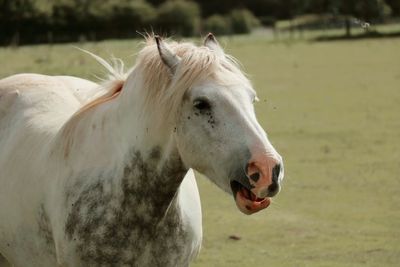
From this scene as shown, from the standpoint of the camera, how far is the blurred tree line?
51.9 metres

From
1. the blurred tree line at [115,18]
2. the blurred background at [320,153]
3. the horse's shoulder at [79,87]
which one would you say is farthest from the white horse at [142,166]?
the blurred tree line at [115,18]

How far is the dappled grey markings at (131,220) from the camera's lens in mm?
4695

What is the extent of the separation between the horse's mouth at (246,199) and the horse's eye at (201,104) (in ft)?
A: 1.29

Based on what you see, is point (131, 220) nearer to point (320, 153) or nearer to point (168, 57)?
point (168, 57)

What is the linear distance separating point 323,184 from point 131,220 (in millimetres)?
7408

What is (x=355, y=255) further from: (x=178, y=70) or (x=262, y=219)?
(x=178, y=70)

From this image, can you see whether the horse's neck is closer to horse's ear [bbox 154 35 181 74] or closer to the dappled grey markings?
the dappled grey markings

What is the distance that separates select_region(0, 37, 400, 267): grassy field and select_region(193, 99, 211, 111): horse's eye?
109 centimetres

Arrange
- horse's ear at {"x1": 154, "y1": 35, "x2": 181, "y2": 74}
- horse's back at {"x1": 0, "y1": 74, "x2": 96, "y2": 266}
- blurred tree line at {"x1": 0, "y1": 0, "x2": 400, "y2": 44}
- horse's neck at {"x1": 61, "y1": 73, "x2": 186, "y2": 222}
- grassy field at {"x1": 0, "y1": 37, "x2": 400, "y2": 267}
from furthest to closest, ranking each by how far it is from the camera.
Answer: blurred tree line at {"x1": 0, "y1": 0, "x2": 400, "y2": 44}
grassy field at {"x1": 0, "y1": 37, "x2": 400, "y2": 267}
horse's back at {"x1": 0, "y1": 74, "x2": 96, "y2": 266}
horse's neck at {"x1": 61, "y1": 73, "x2": 186, "y2": 222}
horse's ear at {"x1": 154, "y1": 35, "x2": 181, "y2": 74}

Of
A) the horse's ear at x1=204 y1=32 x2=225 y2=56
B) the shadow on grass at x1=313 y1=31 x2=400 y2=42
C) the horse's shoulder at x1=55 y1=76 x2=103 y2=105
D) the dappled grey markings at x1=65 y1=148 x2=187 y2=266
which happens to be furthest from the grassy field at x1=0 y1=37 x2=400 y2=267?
the shadow on grass at x1=313 y1=31 x2=400 y2=42

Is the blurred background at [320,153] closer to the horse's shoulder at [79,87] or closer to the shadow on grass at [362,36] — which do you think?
the horse's shoulder at [79,87]

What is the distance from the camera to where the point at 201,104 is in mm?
4363

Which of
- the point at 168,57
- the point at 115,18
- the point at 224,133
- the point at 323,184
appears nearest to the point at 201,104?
the point at 224,133

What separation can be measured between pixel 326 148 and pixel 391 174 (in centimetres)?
223
